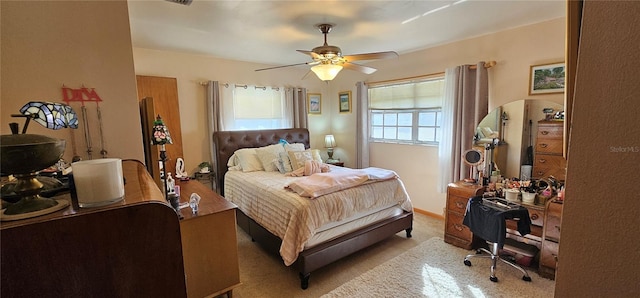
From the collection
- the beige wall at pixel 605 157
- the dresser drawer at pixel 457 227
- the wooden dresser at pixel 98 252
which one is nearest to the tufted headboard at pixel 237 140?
the dresser drawer at pixel 457 227

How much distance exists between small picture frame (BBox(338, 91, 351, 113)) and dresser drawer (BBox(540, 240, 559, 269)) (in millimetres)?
3319

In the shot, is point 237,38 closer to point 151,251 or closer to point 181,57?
point 181,57

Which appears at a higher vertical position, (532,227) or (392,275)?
(532,227)

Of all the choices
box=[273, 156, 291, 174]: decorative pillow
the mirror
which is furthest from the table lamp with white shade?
the mirror

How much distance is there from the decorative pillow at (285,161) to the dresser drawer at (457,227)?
2033mm

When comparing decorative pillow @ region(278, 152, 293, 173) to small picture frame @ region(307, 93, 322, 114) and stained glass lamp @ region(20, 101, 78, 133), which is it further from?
stained glass lamp @ region(20, 101, 78, 133)

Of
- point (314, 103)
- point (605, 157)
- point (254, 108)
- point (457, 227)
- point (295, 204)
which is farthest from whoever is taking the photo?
point (314, 103)

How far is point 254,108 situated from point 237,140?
629mm

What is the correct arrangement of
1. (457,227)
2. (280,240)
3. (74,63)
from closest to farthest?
(74,63)
(280,240)
(457,227)

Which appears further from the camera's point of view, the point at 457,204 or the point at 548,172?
the point at 457,204

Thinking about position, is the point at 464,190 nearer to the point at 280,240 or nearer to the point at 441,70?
the point at 441,70

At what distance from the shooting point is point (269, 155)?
3.82 metres

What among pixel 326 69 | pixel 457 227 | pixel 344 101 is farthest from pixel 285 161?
pixel 457 227

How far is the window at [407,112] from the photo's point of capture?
372 cm
